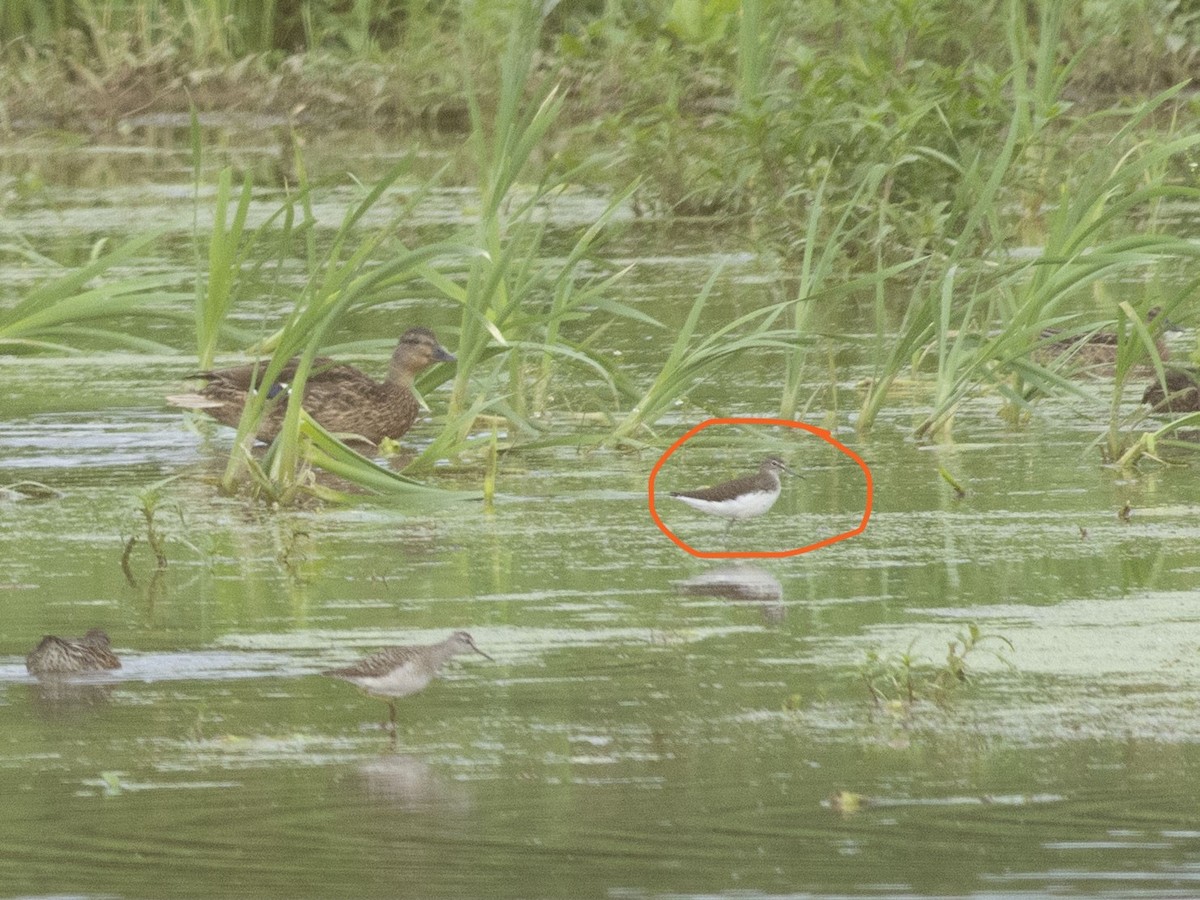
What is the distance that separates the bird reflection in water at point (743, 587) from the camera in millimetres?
5895

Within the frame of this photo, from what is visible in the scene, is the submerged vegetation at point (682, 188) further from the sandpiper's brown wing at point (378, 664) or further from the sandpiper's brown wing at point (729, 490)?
the sandpiper's brown wing at point (378, 664)

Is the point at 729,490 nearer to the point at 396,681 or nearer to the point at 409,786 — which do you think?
the point at 396,681

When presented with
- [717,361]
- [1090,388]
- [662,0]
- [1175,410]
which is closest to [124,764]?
[717,361]

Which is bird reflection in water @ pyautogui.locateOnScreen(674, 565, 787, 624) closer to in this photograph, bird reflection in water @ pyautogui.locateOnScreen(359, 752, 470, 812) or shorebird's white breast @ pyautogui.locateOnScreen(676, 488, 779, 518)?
shorebird's white breast @ pyautogui.locateOnScreen(676, 488, 779, 518)

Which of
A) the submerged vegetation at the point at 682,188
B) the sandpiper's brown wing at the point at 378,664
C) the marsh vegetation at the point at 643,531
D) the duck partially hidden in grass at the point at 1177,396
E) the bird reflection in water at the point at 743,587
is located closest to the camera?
the marsh vegetation at the point at 643,531

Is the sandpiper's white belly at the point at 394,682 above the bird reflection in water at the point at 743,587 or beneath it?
above

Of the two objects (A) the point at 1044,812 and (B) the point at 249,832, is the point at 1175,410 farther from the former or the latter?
(B) the point at 249,832

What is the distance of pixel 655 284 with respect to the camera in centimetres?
1188

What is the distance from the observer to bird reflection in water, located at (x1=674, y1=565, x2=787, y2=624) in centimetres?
589

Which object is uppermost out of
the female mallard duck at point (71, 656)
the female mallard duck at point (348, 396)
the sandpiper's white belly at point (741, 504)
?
the female mallard duck at point (71, 656)

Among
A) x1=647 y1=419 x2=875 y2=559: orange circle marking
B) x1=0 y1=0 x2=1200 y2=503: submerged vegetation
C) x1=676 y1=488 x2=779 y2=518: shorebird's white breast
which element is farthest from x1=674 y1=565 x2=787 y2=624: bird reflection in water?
x1=0 y1=0 x2=1200 y2=503: submerged vegetation

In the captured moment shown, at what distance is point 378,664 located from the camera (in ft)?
15.8

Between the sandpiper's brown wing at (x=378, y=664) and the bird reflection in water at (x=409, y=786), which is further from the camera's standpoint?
the sandpiper's brown wing at (x=378, y=664)

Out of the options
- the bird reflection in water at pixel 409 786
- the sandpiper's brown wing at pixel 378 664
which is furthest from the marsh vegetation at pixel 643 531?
the sandpiper's brown wing at pixel 378 664
